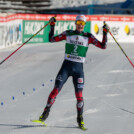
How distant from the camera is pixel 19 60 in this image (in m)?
15.8

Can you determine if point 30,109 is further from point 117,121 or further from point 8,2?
point 8,2

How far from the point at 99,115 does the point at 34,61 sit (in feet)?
27.5

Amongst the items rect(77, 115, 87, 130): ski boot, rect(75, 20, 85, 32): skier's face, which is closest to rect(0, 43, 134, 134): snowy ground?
rect(77, 115, 87, 130): ski boot

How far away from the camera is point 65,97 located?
916cm

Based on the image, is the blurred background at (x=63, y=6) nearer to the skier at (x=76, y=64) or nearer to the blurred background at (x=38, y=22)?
the blurred background at (x=38, y=22)

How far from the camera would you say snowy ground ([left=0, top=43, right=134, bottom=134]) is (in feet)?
22.1

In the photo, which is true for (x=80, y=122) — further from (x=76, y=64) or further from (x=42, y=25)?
(x=42, y=25)

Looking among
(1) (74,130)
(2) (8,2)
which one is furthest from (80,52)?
(2) (8,2)

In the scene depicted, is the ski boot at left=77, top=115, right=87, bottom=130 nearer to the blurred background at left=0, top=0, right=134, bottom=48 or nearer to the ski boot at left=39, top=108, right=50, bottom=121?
the ski boot at left=39, top=108, right=50, bottom=121

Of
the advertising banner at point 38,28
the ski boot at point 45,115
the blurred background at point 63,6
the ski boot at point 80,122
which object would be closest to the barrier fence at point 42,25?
the advertising banner at point 38,28

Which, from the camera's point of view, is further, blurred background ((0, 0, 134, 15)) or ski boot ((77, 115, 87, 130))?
blurred background ((0, 0, 134, 15))

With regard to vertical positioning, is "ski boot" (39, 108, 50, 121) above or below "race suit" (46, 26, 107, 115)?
below

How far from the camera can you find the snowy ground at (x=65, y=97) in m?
6.74

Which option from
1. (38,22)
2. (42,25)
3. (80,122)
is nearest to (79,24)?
(80,122)
